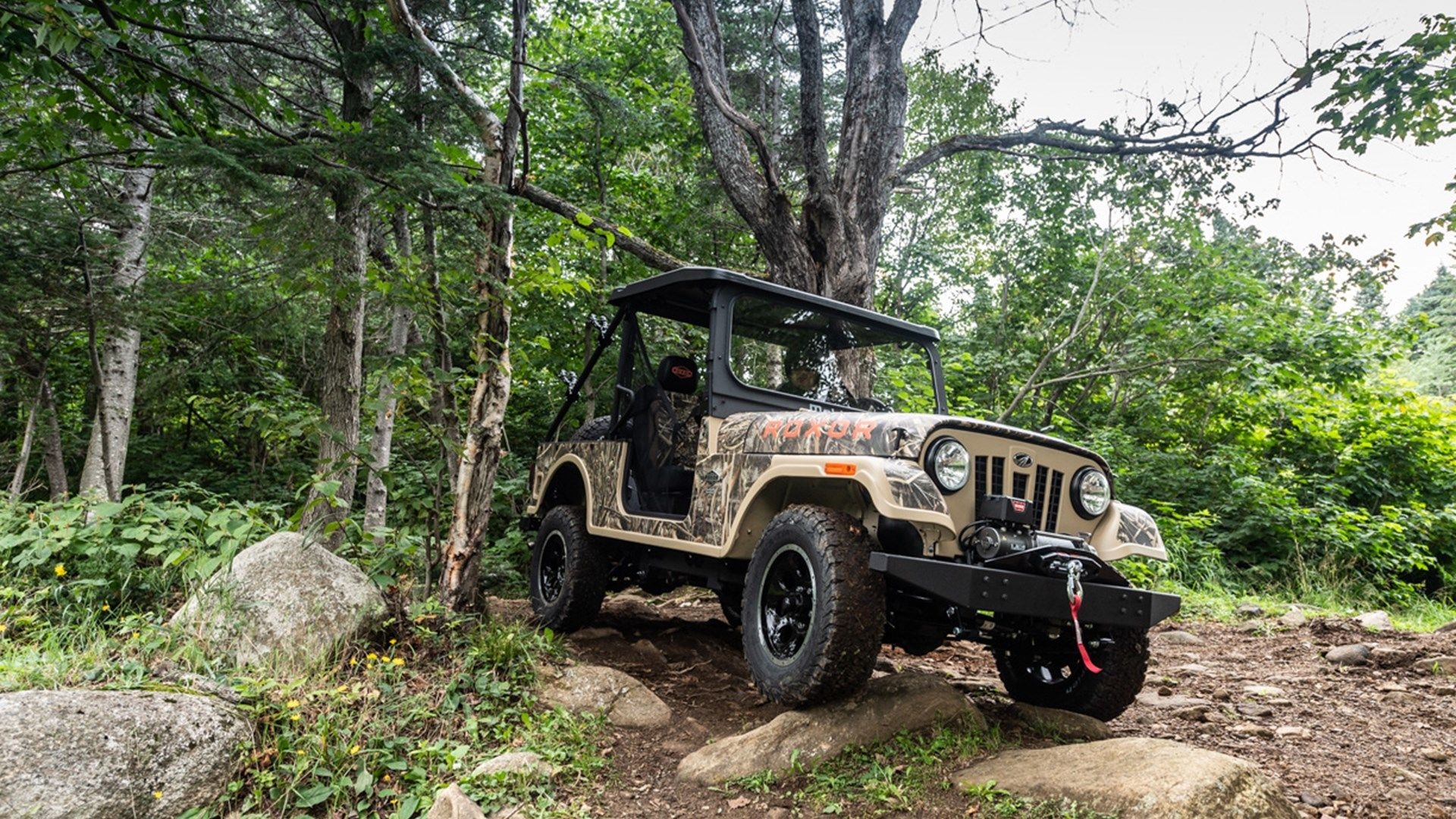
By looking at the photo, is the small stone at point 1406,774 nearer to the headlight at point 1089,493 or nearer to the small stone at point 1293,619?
the headlight at point 1089,493

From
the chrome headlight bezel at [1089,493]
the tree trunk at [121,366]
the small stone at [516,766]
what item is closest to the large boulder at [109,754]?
the small stone at [516,766]

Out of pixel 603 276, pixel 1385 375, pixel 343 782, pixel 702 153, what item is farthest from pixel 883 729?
pixel 1385 375

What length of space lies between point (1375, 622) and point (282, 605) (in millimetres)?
8133

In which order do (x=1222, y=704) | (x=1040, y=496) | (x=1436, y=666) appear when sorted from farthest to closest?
(x=1436, y=666)
(x=1222, y=704)
(x=1040, y=496)

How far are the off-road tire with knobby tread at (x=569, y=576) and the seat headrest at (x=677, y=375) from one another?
110 cm

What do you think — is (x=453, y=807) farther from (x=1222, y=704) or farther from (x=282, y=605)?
(x=1222, y=704)

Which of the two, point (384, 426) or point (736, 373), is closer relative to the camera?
point (736, 373)

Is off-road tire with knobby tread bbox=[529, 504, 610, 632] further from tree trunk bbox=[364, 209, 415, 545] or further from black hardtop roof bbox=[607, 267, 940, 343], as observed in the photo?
tree trunk bbox=[364, 209, 415, 545]

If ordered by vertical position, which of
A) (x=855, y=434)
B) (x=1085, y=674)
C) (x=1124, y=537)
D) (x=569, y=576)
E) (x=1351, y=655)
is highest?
(x=855, y=434)

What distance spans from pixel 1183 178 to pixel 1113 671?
22.7ft

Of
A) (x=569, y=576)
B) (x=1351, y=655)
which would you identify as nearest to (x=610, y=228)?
(x=569, y=576)

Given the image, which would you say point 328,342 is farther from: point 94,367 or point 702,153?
point 702,153

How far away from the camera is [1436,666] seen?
5.21m

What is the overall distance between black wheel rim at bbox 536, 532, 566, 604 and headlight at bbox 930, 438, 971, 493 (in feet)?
10.0
